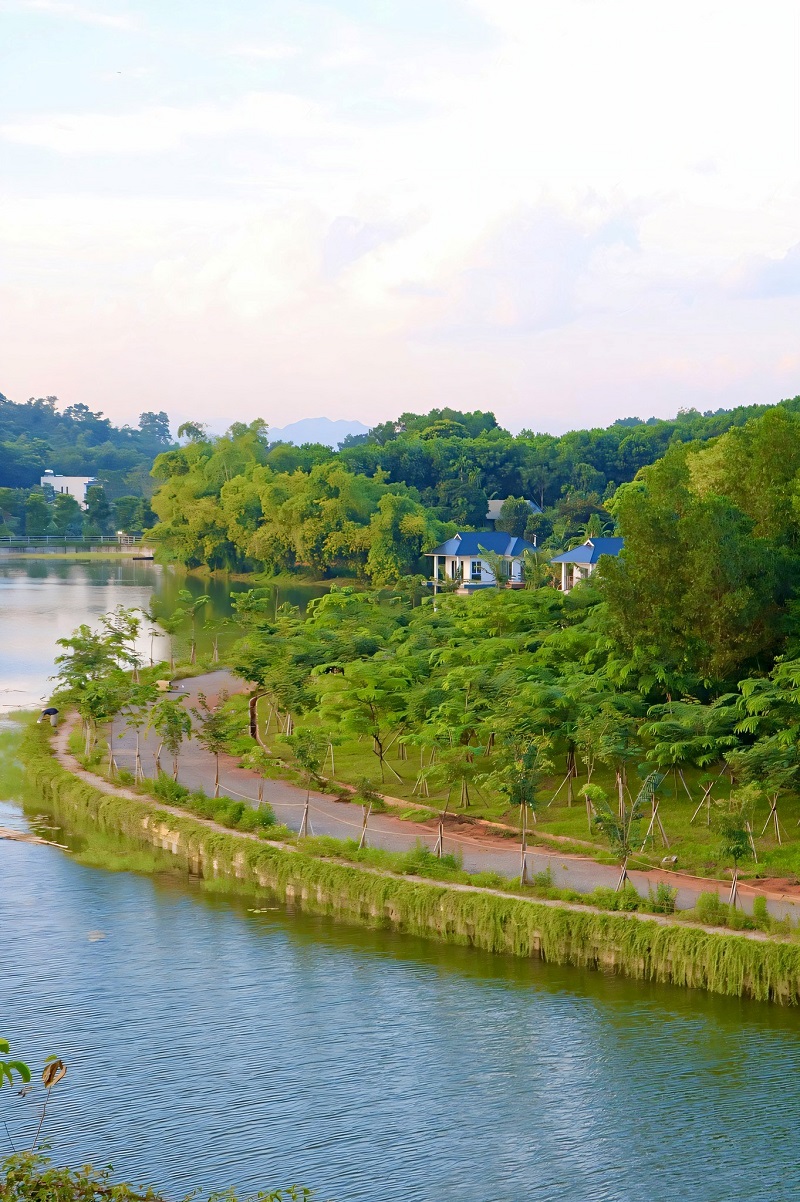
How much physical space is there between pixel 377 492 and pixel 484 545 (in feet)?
50.6

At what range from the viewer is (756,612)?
21.8m

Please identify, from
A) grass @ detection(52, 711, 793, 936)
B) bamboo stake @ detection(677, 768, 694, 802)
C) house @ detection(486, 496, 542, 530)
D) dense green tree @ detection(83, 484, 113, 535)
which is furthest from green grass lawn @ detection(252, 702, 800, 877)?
dense green tree @ detection(83, 484, 113, 535)

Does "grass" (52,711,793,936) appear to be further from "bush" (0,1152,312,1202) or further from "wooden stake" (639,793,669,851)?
"bush" (0,1152,312,1202)

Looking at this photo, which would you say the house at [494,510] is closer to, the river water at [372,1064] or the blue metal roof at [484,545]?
the blue metal roof at [484,545]

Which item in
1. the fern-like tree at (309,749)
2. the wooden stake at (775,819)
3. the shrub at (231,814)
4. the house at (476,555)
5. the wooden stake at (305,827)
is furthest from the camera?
the house at (476,555)

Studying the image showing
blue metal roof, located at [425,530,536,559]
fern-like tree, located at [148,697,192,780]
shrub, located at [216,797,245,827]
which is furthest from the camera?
blue metal roof, located at [425,530,536,559]

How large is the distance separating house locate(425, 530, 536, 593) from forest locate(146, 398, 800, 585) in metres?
5.49

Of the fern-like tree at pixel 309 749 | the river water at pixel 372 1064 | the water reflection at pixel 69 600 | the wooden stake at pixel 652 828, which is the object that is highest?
the water reflection at pixel 69 600

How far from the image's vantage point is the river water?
11.3 m

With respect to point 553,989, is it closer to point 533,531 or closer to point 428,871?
point 428,871

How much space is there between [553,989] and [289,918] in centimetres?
409

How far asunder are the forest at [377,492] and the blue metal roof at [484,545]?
212 inches

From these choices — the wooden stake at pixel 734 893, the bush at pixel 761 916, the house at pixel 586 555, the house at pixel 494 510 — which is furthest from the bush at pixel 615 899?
the house at pixel 494 510

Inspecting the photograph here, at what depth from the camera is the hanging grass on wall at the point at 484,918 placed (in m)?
14.5
